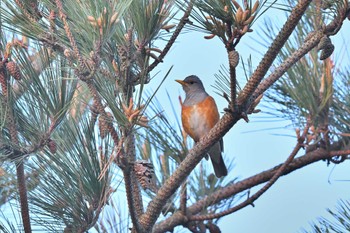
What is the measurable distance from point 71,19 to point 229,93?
425 millimetres

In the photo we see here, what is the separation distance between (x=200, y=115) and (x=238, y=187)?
0.56 metres

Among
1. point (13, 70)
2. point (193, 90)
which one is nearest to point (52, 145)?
point (13, 70)

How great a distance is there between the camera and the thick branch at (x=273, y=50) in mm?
1665

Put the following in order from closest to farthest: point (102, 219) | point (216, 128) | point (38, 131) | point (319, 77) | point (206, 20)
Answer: point (206, 20) < point (216, 128) < point (38, 131) < point (102, 219) < point (319, 77)

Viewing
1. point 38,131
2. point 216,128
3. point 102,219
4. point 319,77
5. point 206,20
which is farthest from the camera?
point 319,77

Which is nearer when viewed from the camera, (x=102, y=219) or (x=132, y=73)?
(x=132, y=73)

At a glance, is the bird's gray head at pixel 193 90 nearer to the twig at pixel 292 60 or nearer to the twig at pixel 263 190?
the twig at pixel 263 190

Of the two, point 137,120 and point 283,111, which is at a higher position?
point 283,111

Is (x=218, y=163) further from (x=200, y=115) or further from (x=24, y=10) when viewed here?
(x=24, y=10)

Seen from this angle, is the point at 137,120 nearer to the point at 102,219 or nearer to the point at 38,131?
the point at 38,131

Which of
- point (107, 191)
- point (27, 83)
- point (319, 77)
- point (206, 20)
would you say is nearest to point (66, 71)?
point (27, 83)

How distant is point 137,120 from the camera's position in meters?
1.71

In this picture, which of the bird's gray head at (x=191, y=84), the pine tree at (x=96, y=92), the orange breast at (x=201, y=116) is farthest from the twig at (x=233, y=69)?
the bird's gray head at (x=191, y=84)

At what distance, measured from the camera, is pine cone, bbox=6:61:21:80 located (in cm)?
194
